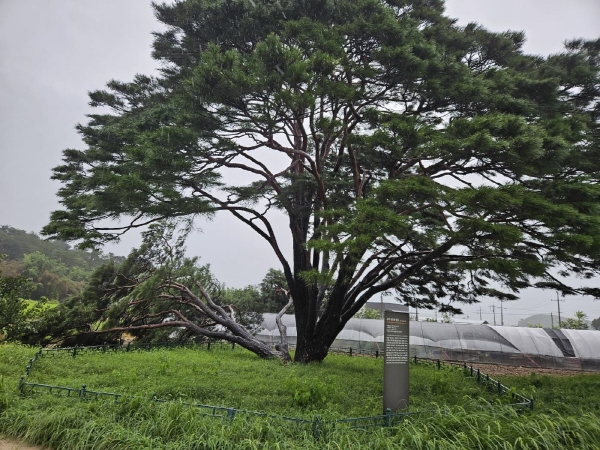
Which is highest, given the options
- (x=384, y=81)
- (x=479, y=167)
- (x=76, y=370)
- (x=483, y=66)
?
(x=483, y=66)

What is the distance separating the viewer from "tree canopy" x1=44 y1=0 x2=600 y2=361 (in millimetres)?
6141

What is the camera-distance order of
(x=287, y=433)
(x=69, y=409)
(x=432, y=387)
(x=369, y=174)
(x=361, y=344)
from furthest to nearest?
(x=361, y=344) < (x=369, y=174) < (x=432, y=387) < (x=69, y=409) < (x=287, y=433)

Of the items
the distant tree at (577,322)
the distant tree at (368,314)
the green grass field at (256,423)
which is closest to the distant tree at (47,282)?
the distant tree at (368,314)

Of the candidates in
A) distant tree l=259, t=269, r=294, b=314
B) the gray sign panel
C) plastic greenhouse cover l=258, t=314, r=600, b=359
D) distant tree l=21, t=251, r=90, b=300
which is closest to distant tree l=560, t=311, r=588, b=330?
plastic greenhouse cover l=258, t=314, r=600, b=359

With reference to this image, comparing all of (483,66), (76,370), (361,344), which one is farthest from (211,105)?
(361,344)

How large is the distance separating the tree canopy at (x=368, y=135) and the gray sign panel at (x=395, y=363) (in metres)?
1.23

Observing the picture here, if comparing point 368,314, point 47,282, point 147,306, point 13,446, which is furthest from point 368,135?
point 47,282

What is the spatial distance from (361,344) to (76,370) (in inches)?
533

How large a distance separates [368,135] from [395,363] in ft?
12.6

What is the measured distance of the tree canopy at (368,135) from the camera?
614 cm

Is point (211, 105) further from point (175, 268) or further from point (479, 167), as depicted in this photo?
point (175, 268)

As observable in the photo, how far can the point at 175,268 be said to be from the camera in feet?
44.7

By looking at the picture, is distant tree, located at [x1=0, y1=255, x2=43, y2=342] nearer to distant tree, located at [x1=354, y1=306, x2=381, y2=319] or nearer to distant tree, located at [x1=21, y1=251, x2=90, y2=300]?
distant tree, located at [x1=21, y1=251, x2=90, y2=300]

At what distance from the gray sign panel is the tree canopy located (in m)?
1.23
